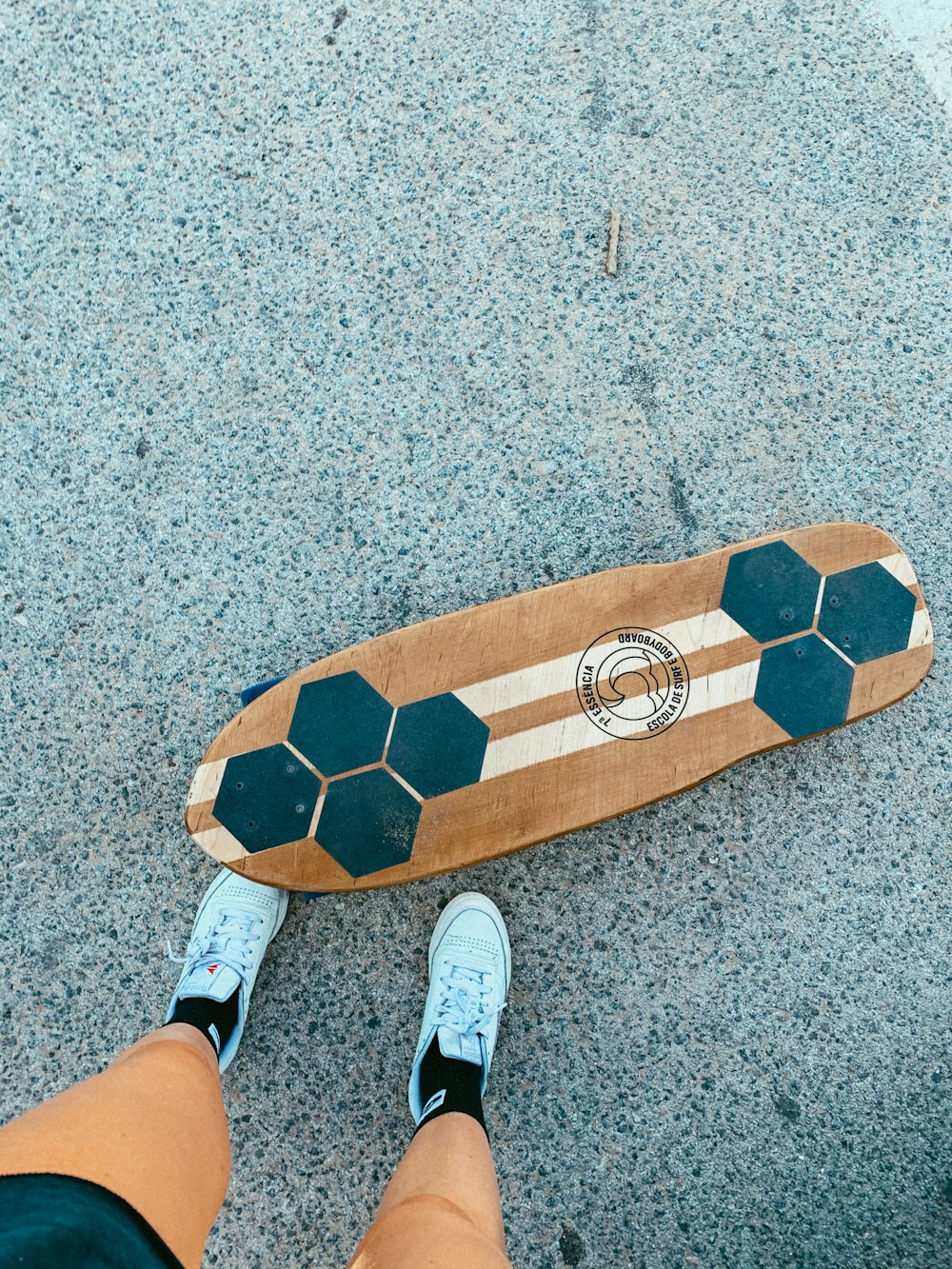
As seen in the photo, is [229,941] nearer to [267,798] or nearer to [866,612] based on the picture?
[267,798]

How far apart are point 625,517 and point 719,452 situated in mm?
254

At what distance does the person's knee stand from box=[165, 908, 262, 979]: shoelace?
594 mm

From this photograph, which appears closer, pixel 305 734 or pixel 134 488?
pixel 305 734

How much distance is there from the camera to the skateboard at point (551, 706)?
5.16 feet

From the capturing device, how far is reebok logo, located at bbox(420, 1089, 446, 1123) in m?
1.52

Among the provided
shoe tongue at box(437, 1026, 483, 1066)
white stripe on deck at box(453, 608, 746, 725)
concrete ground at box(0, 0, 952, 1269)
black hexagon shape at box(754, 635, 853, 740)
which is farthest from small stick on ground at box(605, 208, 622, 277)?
shoe tongue at box(437, 1026, 483, 1066)

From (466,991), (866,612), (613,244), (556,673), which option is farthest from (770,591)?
(466,991)

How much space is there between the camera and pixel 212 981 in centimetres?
162

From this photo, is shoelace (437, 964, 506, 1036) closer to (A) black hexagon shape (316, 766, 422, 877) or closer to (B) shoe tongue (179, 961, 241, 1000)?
(A) black hexagon shape (316, 766, 422, 877)

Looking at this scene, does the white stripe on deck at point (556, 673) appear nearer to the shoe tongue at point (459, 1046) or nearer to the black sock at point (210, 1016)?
the shoe tongue at point (459, 1046)

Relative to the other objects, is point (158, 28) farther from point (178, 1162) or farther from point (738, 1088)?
point (738, 1088)

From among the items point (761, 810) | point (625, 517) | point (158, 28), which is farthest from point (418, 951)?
point (158, 28)

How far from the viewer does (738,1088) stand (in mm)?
1686

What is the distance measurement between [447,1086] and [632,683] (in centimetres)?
85
